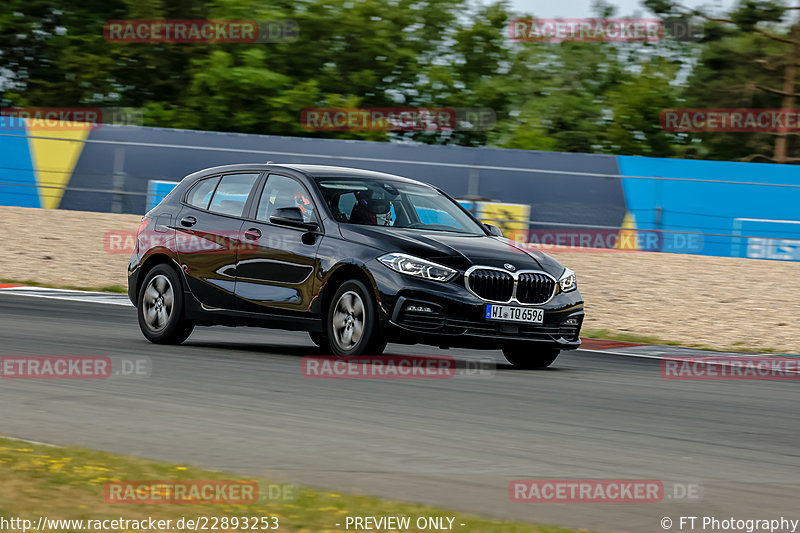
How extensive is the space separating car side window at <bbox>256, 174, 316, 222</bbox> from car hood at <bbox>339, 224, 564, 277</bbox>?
2.05 ft

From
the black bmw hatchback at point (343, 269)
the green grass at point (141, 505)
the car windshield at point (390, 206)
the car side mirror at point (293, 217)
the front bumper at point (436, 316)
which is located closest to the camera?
the green grass at point (141, 505)

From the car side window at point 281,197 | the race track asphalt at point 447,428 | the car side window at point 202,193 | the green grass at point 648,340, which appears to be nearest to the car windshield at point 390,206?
the car side window at point 281,197

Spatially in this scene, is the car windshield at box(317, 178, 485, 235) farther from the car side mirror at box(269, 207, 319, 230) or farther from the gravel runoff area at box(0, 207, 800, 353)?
the gravel runoff area at box(0, 207, 800, 353)

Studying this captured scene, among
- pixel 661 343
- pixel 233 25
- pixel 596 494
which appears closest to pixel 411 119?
pixel 233 25

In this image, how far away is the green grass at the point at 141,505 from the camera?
5.12m

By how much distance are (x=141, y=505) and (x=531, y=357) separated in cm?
685

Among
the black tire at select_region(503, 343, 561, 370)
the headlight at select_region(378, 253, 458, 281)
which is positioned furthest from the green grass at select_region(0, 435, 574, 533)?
the black tire at select_region(503, 343, 561, 370)

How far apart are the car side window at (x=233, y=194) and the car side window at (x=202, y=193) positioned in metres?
0.09

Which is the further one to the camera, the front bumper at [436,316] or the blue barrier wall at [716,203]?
the blue barrier wall at [716,203]

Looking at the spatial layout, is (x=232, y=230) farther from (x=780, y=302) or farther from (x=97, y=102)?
(x=97, y=102)

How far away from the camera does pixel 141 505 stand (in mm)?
5254

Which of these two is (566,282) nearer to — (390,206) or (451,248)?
(451,248)

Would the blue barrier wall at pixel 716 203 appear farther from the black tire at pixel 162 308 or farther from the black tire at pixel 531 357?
the black tire at pixel 162 308

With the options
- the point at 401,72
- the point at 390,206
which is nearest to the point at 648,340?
the point at 390,206
